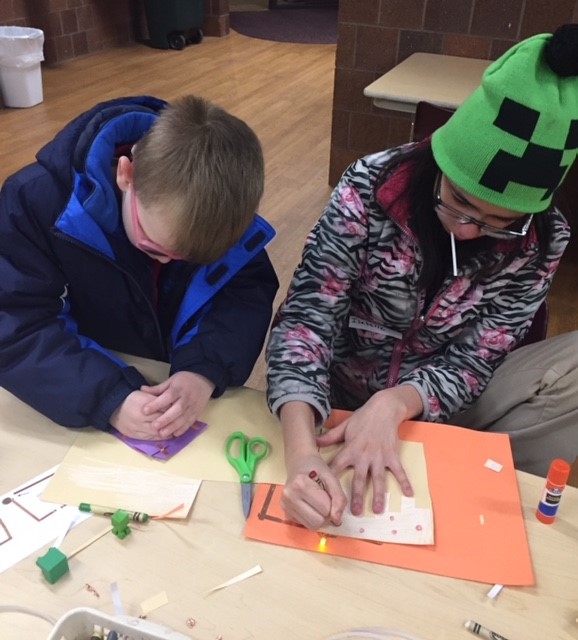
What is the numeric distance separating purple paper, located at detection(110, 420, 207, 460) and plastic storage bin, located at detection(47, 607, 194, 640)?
0.28m

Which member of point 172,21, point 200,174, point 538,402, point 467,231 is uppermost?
point 200,174

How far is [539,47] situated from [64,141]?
0.69m

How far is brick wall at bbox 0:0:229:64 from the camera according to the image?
4957mm

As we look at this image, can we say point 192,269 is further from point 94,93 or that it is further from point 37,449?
point 94,93

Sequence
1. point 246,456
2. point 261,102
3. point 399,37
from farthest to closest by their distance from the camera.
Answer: point 261,102 → point 399,37 → point 246,456

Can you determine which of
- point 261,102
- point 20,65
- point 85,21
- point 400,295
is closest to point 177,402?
point 400,295

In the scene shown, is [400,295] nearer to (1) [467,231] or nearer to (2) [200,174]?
(1) [467,231]

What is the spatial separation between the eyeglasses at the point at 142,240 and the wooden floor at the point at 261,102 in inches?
Result: 46.1

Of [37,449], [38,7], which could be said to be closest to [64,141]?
[37,449]

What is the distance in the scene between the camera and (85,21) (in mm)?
5496

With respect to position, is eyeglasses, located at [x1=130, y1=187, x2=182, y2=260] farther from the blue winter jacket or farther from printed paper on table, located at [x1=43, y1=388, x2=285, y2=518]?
printed paper on table, located at [x1=43, y1=388, x2=285, y2=518]

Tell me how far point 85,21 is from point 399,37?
3547 mm

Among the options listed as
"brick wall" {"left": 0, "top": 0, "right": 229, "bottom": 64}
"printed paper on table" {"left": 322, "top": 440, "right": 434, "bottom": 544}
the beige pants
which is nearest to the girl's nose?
the beige pants

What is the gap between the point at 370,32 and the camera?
3023 millimetres
